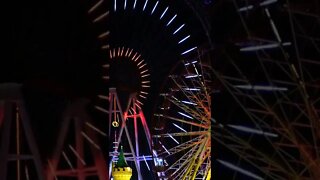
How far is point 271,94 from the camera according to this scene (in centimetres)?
767

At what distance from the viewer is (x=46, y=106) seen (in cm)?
666

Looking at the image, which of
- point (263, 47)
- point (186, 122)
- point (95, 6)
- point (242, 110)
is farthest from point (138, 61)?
point (95, 6)

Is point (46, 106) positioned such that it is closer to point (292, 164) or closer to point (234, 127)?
point (234, 127)

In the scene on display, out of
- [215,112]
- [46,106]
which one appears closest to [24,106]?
[46,106]

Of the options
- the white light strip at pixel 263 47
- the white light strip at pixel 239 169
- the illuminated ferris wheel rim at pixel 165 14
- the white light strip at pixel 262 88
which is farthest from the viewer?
the illuminated ferris wheel rim at pixel 165 14

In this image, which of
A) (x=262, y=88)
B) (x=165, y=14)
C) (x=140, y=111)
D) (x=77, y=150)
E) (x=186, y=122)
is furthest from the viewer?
(x=140, y=111)

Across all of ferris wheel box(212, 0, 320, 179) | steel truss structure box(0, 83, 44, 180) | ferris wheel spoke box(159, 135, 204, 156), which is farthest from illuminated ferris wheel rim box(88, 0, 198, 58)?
steel truss structure box(0, 83, 44, 180)

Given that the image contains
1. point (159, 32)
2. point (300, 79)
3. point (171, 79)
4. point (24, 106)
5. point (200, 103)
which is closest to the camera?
point (24, 106)

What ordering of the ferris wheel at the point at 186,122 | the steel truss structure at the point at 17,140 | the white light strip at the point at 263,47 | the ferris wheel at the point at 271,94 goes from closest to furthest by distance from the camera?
the steel truss structure at the point at 17,140
the white light strip at the point at 263,47
the ferris wheel at the point at 271,94
the ferris wheel at the point at 186,122

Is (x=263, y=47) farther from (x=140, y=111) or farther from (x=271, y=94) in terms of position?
(x=140, y=111)

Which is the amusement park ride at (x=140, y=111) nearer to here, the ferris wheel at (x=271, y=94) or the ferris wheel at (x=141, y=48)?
the ferris wheel at (x=141, y=48)

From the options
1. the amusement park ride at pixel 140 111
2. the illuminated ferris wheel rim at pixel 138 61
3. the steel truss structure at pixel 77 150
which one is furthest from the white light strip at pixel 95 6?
the illuminated ferris wheel rim at pixel 138 61

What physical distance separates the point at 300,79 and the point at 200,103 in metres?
3.83

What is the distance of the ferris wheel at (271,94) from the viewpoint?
7.38 m
